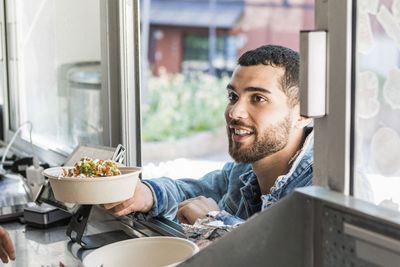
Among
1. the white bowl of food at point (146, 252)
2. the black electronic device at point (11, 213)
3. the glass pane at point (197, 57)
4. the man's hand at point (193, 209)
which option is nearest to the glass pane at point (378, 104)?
the white bowl of food at point (146, 252)

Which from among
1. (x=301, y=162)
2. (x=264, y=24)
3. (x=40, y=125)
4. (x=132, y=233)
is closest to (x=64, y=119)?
(x=40, y=125)

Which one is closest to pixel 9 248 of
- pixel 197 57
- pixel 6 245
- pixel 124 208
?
pixel 6 245

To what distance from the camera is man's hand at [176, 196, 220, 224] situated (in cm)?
172

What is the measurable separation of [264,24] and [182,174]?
23.2ft

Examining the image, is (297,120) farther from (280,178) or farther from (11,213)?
(11,213)

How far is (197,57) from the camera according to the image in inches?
438

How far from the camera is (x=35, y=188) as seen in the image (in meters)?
2.08

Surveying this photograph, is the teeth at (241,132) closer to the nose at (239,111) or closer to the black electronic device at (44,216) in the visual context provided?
the nose at (239,111)

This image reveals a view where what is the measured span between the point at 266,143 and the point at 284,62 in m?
0.26

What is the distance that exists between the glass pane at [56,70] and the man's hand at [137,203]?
517 millimetres

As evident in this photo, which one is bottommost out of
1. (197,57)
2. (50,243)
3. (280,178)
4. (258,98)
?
(50,243)

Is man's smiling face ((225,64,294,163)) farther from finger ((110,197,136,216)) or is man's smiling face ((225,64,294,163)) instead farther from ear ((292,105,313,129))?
finger ((110,197,136,216))

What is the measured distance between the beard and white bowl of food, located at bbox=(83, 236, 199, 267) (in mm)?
685

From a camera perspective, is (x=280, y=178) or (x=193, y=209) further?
(x=193, y=209)
